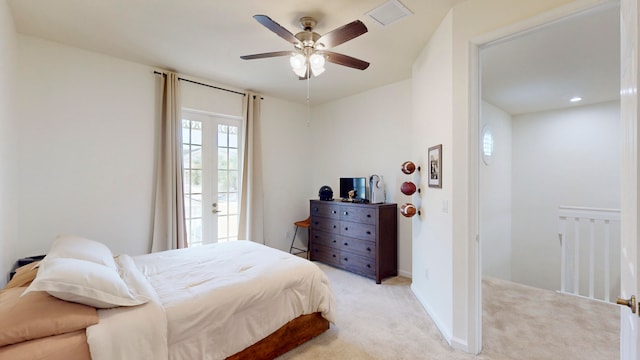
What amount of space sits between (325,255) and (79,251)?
3.09 m

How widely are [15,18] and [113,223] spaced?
6.83 feet

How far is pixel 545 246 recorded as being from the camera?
474cm

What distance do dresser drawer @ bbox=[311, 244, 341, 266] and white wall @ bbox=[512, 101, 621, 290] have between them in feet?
11.1

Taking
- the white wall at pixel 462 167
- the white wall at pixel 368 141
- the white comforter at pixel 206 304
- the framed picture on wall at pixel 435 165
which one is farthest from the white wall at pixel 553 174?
the white comforter at pixel 206 304

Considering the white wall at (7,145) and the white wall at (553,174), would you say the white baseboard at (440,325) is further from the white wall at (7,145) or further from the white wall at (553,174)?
the white wall at (7,145)

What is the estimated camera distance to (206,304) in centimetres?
173

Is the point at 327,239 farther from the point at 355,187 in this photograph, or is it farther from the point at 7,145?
the point at 7,145

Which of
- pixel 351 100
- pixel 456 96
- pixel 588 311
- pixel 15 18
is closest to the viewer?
pixel 456 96

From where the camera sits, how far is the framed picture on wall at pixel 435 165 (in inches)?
99.5

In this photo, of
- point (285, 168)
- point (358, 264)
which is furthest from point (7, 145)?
point (358, 264)

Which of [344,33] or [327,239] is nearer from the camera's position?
[344,33]

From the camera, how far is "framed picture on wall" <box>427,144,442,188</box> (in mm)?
2527

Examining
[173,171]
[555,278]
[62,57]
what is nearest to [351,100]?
[173,171]

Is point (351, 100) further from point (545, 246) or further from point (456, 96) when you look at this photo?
point (545, 246)
